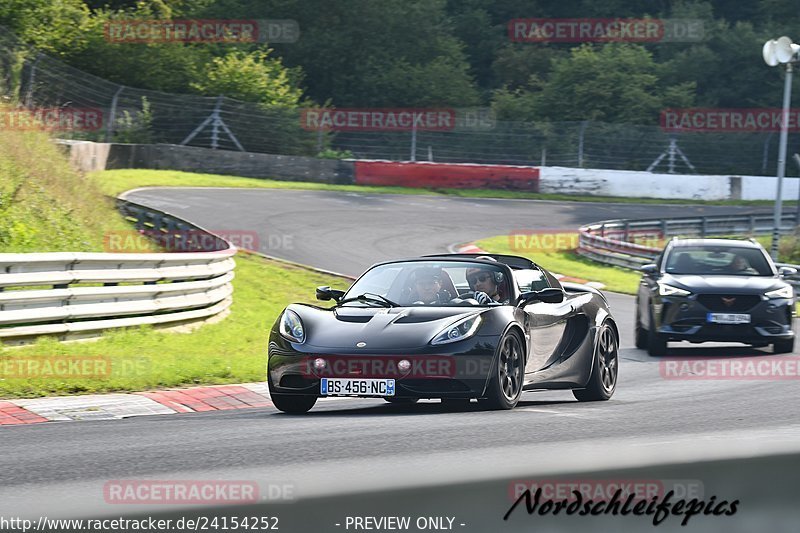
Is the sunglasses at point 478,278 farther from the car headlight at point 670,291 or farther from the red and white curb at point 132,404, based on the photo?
the car headlight at point 670,291

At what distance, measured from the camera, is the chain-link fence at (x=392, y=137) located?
38094 mm

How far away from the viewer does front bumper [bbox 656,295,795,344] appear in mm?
15055

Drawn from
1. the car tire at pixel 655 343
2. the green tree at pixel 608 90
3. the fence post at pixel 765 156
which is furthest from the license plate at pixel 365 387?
the green tree at pixel 608 90

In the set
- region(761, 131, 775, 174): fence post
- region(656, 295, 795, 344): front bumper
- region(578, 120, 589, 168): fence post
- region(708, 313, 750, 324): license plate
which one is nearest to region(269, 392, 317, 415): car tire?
region(656, 295, 795, 344): front bumper

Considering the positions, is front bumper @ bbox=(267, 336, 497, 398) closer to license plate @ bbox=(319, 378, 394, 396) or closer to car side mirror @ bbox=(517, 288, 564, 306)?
license plate @ bbox=(319, 378, 394, 396)

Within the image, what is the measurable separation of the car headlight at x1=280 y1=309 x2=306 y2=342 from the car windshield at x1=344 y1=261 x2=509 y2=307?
61 centimetres

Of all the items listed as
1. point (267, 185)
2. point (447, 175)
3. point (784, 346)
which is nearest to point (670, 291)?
point (784, 346)

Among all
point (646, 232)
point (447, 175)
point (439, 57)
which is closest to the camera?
point (646, 232)

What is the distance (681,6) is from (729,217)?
3185cm

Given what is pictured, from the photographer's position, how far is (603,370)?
1084 centimetres

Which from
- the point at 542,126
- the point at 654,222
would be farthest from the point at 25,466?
the point at 542,126

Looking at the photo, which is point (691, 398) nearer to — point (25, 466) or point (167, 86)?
point (25, 466)

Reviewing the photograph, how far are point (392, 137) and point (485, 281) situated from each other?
110ft

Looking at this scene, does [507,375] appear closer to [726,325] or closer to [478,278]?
[478,278]
